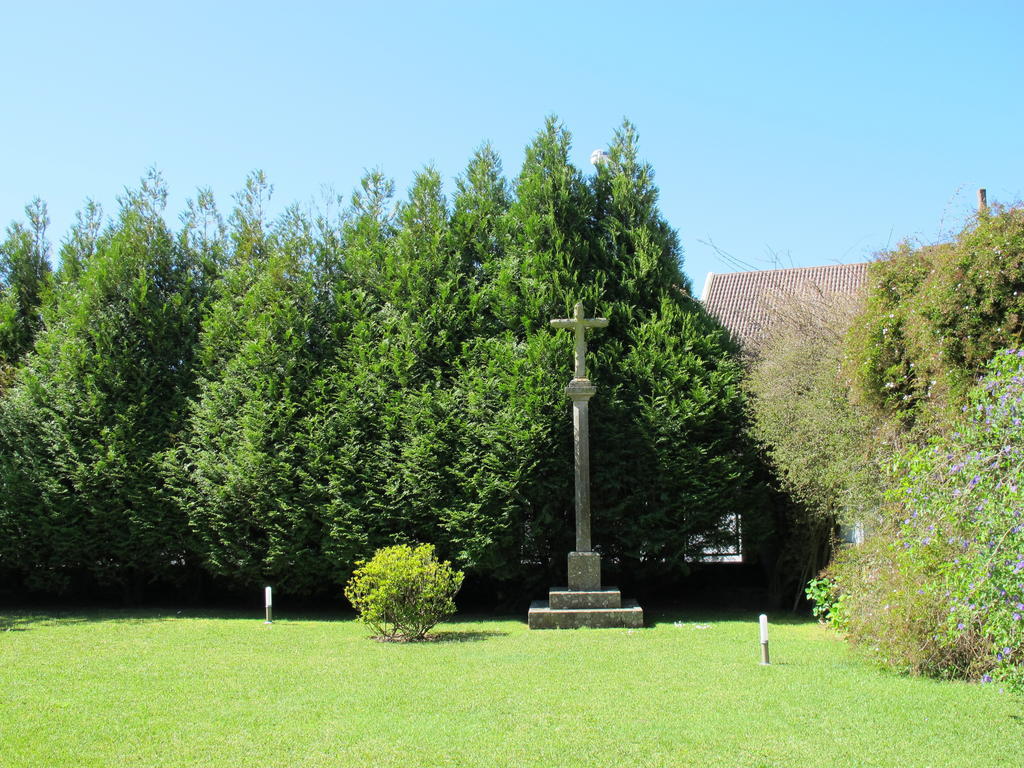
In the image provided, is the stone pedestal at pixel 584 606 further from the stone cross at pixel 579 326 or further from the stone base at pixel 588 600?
the stone cross at pixel 579 326

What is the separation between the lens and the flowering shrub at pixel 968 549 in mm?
5500

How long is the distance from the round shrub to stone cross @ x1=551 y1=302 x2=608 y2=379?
359 cm

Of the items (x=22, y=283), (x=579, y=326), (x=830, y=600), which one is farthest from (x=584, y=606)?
(x=22, y=283)

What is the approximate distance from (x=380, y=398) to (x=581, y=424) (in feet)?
11.9

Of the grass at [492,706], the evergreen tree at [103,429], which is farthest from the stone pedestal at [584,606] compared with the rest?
the evergreen tree at [103,429]

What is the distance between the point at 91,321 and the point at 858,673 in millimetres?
13965

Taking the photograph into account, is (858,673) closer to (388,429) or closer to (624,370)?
(624,370)

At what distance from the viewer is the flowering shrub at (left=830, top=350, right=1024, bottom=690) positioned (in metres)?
5.50

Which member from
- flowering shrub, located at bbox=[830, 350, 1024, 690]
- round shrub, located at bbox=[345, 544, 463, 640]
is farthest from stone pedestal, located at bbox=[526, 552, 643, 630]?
flowering shrub, located at bbox=[830, 350, 1024, 690]

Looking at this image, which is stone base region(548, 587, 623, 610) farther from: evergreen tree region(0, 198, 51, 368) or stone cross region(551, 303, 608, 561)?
evergreen tree region(0, 198, 51, 368)

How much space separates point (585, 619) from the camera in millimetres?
11484

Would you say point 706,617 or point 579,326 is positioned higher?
point 579,326

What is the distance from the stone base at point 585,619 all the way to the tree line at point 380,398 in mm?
1647

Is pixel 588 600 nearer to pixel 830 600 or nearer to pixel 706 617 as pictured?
pixel 706 617
